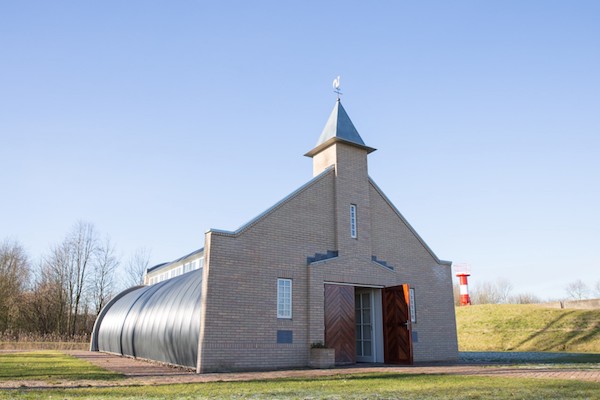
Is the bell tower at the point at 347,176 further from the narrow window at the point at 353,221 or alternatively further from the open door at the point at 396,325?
the open door at the point at 396,325

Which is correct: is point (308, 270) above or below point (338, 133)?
below

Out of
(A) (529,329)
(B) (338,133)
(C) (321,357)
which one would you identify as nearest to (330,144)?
(B) (338,133)

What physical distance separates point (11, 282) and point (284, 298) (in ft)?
122

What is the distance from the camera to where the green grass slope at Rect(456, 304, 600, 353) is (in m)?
31.7

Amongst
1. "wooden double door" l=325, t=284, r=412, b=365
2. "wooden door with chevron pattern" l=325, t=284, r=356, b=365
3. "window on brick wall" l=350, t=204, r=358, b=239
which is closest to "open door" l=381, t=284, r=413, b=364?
"wooden double door" l=325, t=284, r=412, b=365

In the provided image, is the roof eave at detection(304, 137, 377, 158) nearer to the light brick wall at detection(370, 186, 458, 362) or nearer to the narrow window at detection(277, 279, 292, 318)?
the light brick wall at detection(370, 186, 458, 362)

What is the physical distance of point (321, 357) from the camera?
646 inches

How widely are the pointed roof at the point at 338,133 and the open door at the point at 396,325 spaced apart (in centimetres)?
612

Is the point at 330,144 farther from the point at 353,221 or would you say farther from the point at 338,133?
the point at 353,221

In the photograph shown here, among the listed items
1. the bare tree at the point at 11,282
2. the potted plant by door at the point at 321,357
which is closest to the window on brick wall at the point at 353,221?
the potted plant by door at the point at 321,357

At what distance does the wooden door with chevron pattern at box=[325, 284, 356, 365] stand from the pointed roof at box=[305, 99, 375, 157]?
589 cm

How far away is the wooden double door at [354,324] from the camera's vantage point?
1792cm

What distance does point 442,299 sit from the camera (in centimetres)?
2202

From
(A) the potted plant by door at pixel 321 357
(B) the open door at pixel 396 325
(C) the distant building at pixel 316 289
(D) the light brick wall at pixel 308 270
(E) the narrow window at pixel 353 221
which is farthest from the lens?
(E) the narrow window at pixel 353 221
